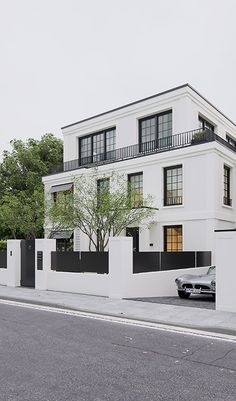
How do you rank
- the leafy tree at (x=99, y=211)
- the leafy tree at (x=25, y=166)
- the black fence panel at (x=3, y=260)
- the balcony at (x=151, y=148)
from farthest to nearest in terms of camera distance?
the leafy tree at (x=25, y=166) → the balcony at (x=151, y=148) → the leafy tree at (x=99, y=211) → the black fence panel at (x=3, y=260)

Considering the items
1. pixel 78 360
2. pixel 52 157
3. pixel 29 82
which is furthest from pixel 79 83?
pixel 78 360

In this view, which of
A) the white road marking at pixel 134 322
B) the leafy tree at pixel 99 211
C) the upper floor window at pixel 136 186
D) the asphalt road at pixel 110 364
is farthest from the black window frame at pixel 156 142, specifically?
the asphalt road at pixel 110 364

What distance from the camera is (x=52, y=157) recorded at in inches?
1444

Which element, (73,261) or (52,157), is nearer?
(73,261)

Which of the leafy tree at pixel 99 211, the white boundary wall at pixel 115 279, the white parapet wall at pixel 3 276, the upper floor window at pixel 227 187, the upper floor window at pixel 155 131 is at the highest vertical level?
the upper floor window at pixel 155 131

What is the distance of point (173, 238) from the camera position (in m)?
21.9

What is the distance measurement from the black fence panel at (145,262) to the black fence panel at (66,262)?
2496 mm

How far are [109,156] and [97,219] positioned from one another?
821cm

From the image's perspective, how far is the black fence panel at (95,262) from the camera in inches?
573

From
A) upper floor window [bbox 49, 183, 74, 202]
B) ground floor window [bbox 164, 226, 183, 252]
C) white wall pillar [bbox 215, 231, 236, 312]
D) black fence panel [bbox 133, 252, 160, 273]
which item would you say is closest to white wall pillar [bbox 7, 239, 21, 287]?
black fence panel [bbox 133, 252, 160, 273]

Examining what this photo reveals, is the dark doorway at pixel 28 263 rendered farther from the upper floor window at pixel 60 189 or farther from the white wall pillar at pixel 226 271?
the white wall pillar at pixel 226 271

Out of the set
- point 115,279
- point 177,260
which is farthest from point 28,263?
point 177,260

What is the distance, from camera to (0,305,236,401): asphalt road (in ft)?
16.0

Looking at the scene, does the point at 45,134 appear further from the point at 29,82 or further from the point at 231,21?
the point at 231,21
